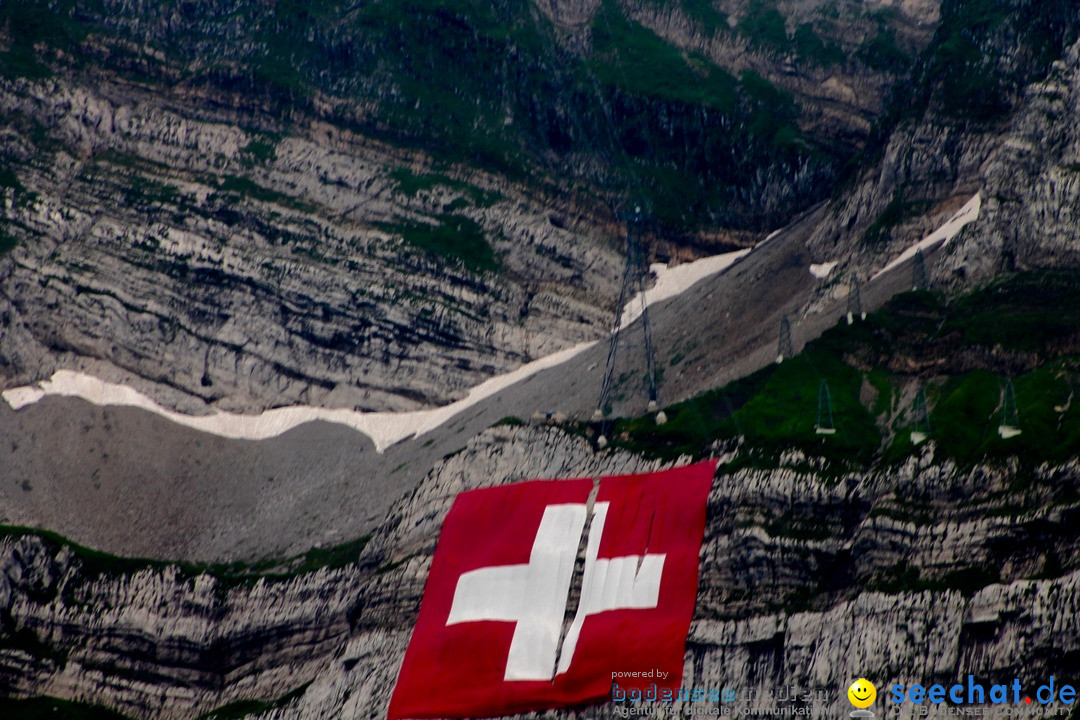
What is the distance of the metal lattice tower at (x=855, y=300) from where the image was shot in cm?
11110

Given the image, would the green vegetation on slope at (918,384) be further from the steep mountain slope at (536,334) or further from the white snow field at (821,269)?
the white snow field at (821,269)

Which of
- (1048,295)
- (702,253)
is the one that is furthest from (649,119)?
(1048,295)

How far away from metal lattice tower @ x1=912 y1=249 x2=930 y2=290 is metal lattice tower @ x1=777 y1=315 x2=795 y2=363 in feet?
30.8

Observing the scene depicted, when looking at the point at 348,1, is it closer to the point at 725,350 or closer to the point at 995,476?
the point at 725,350

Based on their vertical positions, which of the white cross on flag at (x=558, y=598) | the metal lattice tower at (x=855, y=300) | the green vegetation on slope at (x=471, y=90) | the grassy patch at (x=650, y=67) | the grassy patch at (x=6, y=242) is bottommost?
the white cross on flag at (x=558, y=598)

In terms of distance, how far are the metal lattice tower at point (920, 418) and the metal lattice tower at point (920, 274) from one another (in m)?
17.5

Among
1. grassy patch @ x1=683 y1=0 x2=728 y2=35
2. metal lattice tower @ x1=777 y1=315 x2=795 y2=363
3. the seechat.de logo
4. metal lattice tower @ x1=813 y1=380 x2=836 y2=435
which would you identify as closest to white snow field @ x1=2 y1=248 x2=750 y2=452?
metal lattice tower @ x1=777 y1=315 x2=795 y2=363

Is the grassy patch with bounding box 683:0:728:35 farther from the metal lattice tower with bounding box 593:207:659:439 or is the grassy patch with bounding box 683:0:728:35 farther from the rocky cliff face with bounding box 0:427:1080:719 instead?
the rocky cliff face with bounding box 0:427:1080:719

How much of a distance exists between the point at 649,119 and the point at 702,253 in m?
19.6

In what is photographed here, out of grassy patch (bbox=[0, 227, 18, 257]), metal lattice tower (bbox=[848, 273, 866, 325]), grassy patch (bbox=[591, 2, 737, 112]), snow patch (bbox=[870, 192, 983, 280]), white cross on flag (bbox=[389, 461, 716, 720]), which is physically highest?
grassy patch (bbox=[591, 2, 737, 112])

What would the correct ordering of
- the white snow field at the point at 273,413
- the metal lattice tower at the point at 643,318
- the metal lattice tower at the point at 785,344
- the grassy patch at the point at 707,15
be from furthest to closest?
the grassy patch at the point at 707,15, the white snow field at the point at 273,413, the metal lattice tower at the point at 643,318, the metal lattice tower at the point at 785,344

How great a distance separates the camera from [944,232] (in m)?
124

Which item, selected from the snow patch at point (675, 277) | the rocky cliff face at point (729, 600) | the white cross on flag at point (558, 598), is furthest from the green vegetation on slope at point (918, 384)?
the snow patch at point (675, 277)

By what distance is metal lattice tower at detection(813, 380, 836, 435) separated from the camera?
91.5 meters
